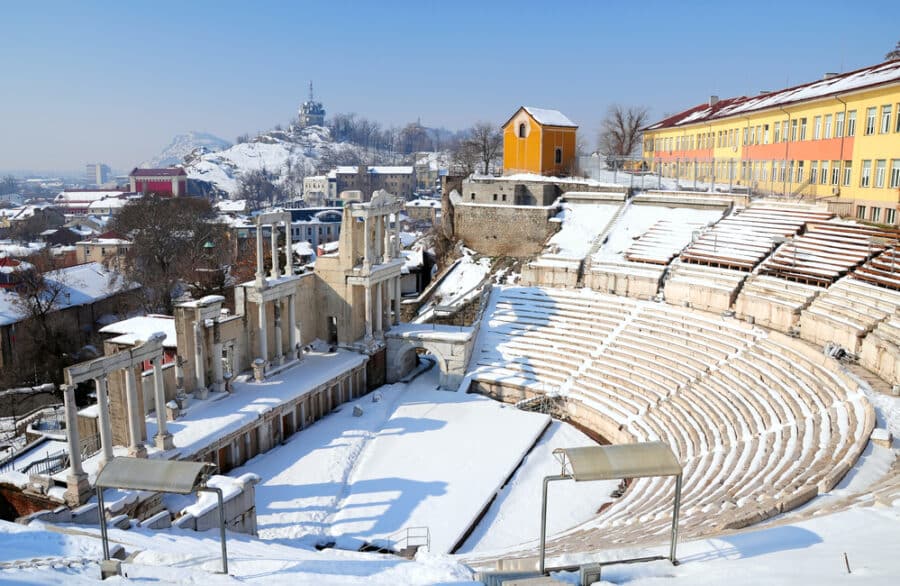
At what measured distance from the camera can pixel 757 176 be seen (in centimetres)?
3688

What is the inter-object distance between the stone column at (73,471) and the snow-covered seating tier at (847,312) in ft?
68.0

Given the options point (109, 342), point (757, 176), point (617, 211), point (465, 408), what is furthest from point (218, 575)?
point (757, 176)

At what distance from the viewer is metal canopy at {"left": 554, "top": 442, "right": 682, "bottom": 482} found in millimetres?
7953

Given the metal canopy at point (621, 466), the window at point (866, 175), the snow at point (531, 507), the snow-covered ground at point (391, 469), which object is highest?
the window at point (866, 175)

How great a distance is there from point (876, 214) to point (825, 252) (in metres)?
3.36

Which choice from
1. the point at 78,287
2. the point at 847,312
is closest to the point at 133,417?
the point at 847,312

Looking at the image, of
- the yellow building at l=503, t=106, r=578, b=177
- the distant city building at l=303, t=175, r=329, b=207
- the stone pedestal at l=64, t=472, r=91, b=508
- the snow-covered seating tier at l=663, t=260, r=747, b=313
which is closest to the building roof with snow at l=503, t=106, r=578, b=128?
the yellow building at l=503, t=106, r=578, b=177

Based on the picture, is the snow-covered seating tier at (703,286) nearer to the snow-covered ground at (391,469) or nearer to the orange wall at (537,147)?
the snow-covered ground at (391,469)

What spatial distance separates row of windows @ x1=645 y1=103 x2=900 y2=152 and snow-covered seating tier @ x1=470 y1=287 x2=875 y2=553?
1026cm

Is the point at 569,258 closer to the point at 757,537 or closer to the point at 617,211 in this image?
the point at 617,211

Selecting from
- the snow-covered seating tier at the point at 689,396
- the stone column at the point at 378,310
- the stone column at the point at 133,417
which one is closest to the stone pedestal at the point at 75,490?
the stone column at the point at 133,417

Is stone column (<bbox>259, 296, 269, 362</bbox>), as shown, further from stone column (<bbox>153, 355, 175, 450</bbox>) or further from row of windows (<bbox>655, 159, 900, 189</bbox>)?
row of windows (<bbox>655, 159, 900, 189</bbox>)

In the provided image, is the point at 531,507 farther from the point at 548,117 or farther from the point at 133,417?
the point at 548,117

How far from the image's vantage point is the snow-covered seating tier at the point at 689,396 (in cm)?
1266
